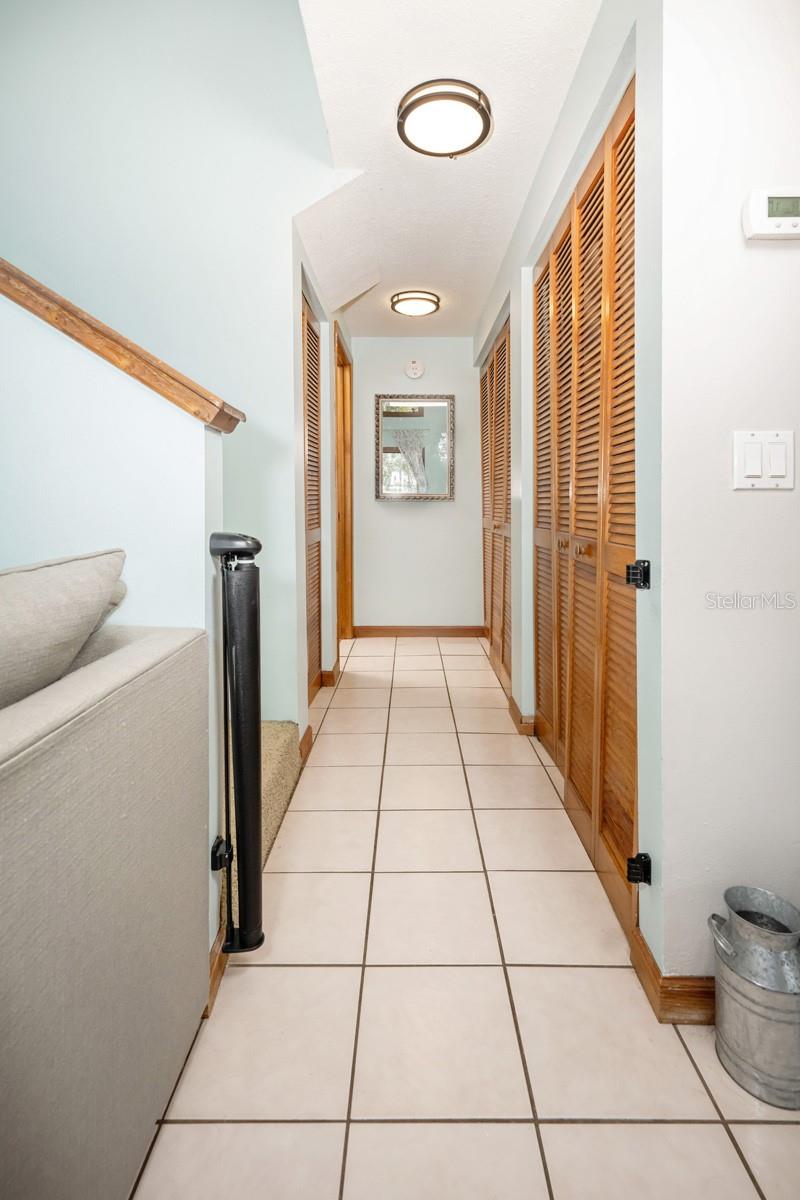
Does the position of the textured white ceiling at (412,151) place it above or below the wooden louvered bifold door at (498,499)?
above

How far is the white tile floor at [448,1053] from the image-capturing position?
1069mm

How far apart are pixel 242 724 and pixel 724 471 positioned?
3.54 feet

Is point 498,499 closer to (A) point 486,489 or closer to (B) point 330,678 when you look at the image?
(A) point 486,489

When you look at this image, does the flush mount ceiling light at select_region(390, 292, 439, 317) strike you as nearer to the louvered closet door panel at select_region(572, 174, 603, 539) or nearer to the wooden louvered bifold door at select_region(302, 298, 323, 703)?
the wooden louvered bifold door at select_region(302, 298, 323, 703)

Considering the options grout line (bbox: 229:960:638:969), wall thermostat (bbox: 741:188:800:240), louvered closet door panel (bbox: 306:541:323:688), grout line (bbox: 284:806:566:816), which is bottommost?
grout line (bbox: 229:960:638:969)

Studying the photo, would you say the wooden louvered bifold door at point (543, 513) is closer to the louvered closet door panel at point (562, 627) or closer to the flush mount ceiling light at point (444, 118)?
the louvered closet door panel at point (562, 627)

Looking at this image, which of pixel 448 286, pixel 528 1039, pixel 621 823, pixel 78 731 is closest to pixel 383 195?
pixel 448 286

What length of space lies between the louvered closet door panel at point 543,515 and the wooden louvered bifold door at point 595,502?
0.06ft

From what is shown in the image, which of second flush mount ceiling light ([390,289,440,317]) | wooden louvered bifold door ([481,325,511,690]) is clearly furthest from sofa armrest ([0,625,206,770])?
second flush mount ceiling light ([390,289,440,317])

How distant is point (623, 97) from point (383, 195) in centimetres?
142

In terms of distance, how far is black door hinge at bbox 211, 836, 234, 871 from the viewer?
1400mm

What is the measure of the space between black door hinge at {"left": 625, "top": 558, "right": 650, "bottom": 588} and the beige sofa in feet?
2.98

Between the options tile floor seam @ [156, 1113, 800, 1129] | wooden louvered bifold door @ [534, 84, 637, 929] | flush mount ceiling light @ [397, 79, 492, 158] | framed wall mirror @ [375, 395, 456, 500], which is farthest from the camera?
framed wall mirror @ [375, 395, 456, 500]

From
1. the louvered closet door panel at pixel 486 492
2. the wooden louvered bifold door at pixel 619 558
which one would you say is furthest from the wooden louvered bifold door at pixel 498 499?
the wooden louvered bifold door at pixel 619 558
